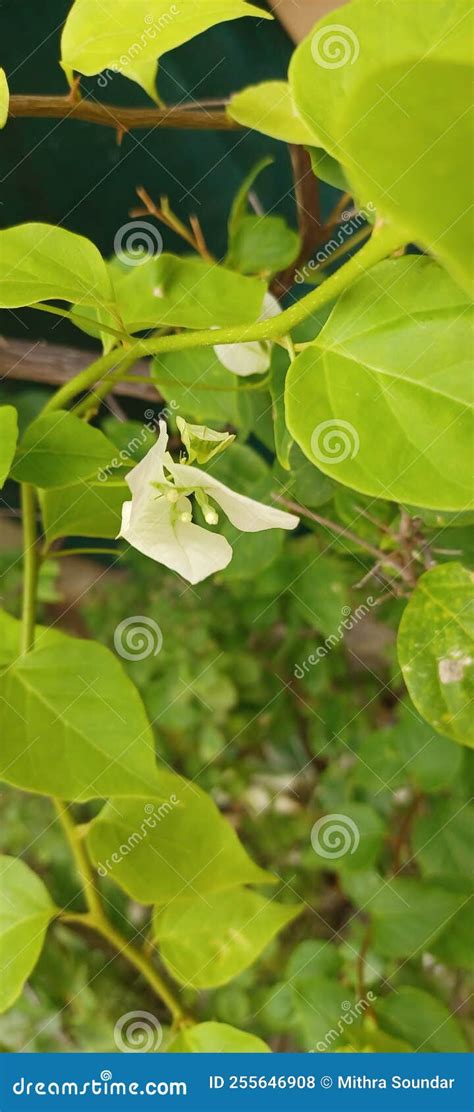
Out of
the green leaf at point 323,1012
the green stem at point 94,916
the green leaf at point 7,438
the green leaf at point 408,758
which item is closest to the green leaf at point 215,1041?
the green stem at point 94,916

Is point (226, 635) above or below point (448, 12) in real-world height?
below

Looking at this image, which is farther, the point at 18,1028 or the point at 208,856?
the point at 18,1028

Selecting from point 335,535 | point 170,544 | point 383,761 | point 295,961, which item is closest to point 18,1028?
point 295,961

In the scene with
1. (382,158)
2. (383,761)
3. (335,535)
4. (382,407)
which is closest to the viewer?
(382,158)

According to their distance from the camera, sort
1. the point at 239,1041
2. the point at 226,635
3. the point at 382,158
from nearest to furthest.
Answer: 1. the point at 382,158
2. the point at 239,1041
3. the point at 226,635

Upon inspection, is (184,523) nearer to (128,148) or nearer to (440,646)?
(440,646)

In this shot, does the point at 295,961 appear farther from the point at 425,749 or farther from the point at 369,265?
the point at 369,265

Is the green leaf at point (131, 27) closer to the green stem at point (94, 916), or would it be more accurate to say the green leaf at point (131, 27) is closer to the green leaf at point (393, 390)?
the green leaf at point (393, 390)
